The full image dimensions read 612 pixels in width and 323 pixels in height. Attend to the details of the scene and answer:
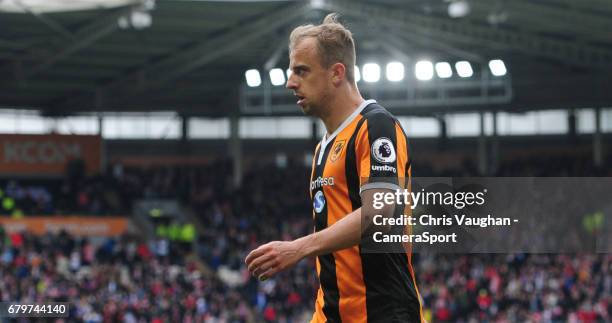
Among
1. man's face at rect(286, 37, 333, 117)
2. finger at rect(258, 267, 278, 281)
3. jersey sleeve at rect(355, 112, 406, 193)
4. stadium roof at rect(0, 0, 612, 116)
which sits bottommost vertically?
finger at rect(258, 267, 278, 281)

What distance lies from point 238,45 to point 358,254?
23552mm

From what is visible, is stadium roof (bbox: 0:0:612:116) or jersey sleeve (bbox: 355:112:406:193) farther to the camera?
stadium roof (bbox: 0:0:612:116)

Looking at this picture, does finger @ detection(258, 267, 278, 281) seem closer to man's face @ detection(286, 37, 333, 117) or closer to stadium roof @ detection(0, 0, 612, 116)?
man's face @ detection(286, 37, 333, 117)

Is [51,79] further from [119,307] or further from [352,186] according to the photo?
[352,186]

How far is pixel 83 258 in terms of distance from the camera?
26.8m

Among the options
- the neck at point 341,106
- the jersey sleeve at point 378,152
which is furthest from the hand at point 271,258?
the neck at point 341,106

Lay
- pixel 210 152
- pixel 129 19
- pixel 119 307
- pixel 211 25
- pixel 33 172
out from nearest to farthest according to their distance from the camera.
A: pixel 119 307 < pixel 129 19 < pixel 211 25 < pixel 33 172 < pixel 210 152

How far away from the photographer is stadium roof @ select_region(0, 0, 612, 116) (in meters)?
24.7

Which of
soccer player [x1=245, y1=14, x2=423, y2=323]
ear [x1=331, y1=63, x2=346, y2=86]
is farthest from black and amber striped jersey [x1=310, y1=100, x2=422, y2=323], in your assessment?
ear [x1=331, y1=63, x2=346, y2=86]

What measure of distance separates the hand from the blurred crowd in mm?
17932

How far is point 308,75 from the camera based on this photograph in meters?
3.83

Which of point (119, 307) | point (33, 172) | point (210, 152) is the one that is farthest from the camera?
point (210, 152)

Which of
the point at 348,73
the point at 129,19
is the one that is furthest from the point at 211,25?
the point at 348,73

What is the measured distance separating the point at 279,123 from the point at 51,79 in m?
A: 10.4
